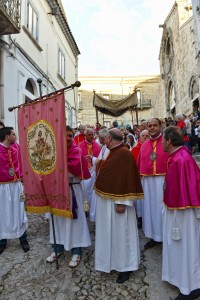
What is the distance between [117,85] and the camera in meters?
31.4

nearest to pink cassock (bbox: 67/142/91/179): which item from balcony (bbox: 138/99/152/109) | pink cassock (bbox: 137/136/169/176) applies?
pink cassock (bbox: 137/136/169/176)

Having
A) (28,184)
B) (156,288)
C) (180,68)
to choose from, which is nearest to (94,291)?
(156,288)

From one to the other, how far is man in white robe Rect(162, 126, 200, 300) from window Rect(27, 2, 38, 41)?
9428 millimetres

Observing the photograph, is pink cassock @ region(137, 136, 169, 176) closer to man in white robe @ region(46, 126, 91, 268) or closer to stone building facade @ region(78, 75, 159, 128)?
man in white robe @ region(46, 126, 91, 268)

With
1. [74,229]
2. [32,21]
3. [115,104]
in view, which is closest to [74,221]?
[74,229]

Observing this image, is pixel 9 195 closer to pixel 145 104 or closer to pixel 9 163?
pixel 9 163

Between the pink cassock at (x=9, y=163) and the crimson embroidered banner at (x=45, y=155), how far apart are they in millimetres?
599

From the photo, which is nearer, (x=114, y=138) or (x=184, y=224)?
(x=184, y=224)

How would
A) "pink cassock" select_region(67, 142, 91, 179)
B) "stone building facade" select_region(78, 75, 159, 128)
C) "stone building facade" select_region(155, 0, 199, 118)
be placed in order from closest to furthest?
"pink cassock" select_region(67, 142, 91, 179)
"stone building facade" select_region(155, 0, 199, 118)
"stone building facade" select_region(78, 75, 159, 128)

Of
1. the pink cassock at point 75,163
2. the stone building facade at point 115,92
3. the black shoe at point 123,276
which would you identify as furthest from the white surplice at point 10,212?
the stone building facade at point 115,92

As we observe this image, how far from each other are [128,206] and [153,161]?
3.90 feet

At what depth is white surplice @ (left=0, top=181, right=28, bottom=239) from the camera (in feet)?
13.2

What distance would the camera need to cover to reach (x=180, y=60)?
1778 centimetres

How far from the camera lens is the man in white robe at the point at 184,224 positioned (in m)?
2.62
